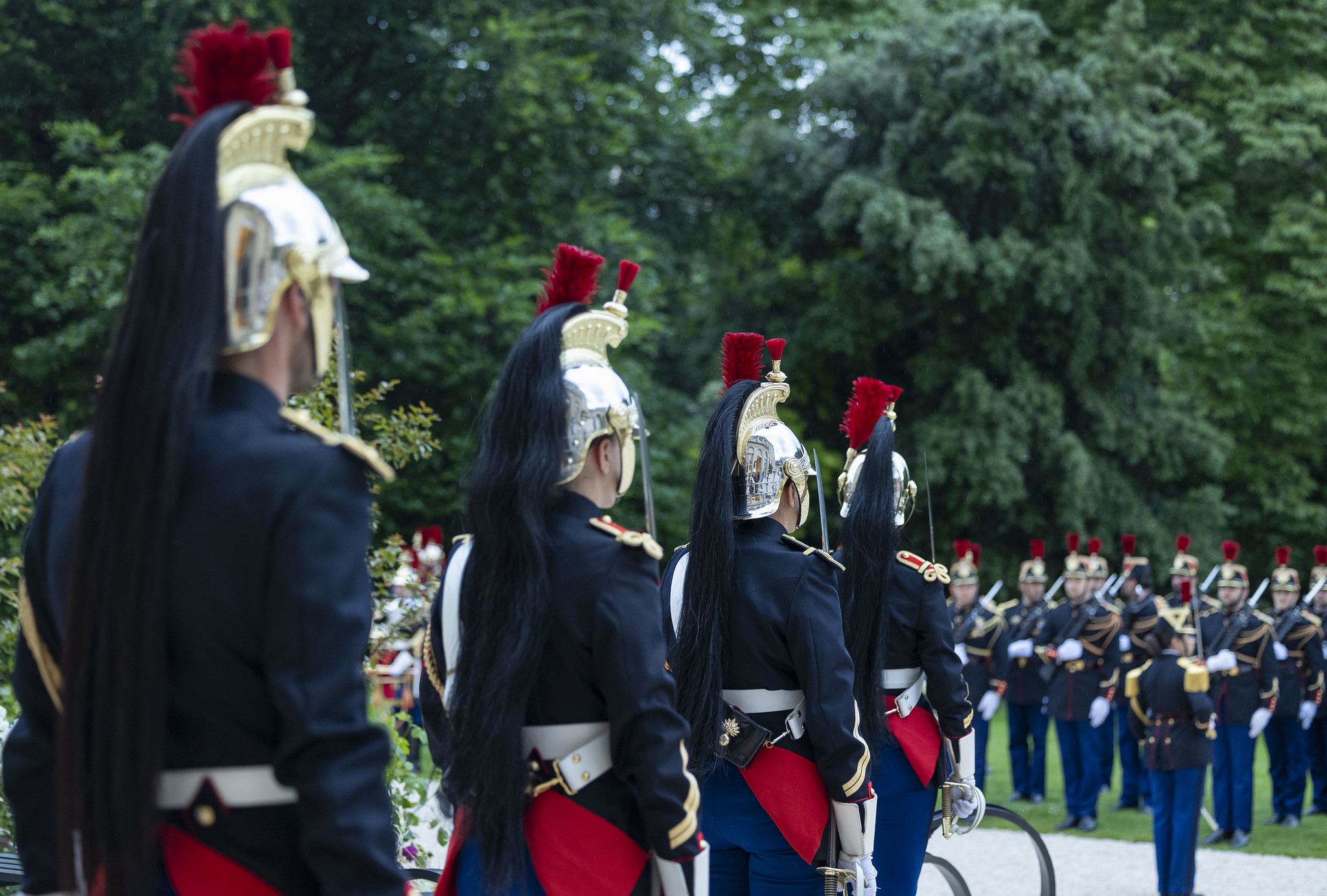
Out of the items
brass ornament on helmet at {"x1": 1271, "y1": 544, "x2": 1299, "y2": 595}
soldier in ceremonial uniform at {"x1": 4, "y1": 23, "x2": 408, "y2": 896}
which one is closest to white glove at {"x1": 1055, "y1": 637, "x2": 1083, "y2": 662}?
brass ornament on helmet at {"x1": 1271, "y1": 544, "x2": 1299, "y2": 595}

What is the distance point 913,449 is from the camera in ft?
66.3

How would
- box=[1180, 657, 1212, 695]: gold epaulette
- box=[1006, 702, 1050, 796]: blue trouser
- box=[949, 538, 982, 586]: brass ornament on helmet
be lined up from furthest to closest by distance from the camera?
box=[949, 538, 982, 586]: brass ornament on helmet
box=[1006, 702, 1050, 796]: blue trouser
box=[1180, 657, 1212, 695]: gold epaulette

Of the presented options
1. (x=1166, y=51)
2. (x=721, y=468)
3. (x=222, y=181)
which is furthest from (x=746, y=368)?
(x=1166, y=51)

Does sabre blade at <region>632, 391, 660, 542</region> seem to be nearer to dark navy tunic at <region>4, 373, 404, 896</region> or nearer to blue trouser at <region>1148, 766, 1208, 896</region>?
dark navy tunic at <region>4, 373, 404, 896</region>

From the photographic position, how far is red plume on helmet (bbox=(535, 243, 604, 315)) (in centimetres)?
321

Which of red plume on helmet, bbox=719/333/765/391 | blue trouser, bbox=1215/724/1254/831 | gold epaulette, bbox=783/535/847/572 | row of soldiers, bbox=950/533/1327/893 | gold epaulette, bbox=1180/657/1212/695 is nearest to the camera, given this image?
gold epaulette, bbox=783/535/847/572

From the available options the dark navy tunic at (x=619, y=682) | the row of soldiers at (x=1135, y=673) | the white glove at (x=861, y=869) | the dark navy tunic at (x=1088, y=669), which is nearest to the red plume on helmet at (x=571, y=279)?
the dark navy tunic at (x=619, y=682)

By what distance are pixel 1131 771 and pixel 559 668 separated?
394 inches

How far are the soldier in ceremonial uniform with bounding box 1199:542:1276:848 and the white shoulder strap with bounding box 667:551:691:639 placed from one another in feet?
22.8

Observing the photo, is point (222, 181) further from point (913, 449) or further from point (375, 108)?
→ point (913, 449)

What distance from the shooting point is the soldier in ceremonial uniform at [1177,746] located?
7863 mm

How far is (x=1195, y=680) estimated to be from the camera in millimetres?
8258

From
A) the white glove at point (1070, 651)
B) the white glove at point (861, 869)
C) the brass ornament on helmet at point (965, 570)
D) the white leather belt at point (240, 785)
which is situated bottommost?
the white glove at point (1070, 651)

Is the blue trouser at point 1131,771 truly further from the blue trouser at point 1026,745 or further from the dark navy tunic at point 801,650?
the dark navy tunic at point 801,650
